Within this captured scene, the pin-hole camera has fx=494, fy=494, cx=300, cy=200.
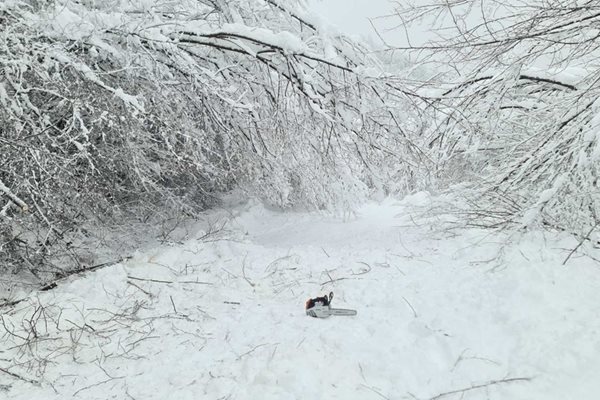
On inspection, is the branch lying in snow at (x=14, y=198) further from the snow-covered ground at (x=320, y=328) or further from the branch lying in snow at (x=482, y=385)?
the branch lying in snow at (x=482, y=385)

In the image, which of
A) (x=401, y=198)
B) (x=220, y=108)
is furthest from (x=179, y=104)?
(x=401, y=198)

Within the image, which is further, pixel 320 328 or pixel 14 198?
pixel 14 198

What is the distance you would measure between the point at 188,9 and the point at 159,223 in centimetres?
329

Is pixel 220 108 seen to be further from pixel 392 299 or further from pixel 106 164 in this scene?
pixel 392 299

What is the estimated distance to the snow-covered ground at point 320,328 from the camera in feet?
10.5

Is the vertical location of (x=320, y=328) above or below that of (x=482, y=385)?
below

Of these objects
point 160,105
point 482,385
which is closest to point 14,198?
point 160,105

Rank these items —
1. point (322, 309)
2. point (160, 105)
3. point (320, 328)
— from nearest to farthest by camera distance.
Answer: point (320, 328) < point (322, 309) < point (160, 105)

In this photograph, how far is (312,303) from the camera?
167 inches

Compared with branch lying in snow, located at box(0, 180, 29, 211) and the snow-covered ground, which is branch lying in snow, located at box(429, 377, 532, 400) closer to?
the snow-covered ground

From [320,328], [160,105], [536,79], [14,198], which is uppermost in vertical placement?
[536,79]

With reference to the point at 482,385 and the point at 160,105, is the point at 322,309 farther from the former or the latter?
the point at 160,105

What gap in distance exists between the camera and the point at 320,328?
3914 mm

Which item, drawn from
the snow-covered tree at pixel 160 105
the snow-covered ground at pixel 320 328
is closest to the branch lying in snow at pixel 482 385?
the snow-covered ground at pixel 320 328
